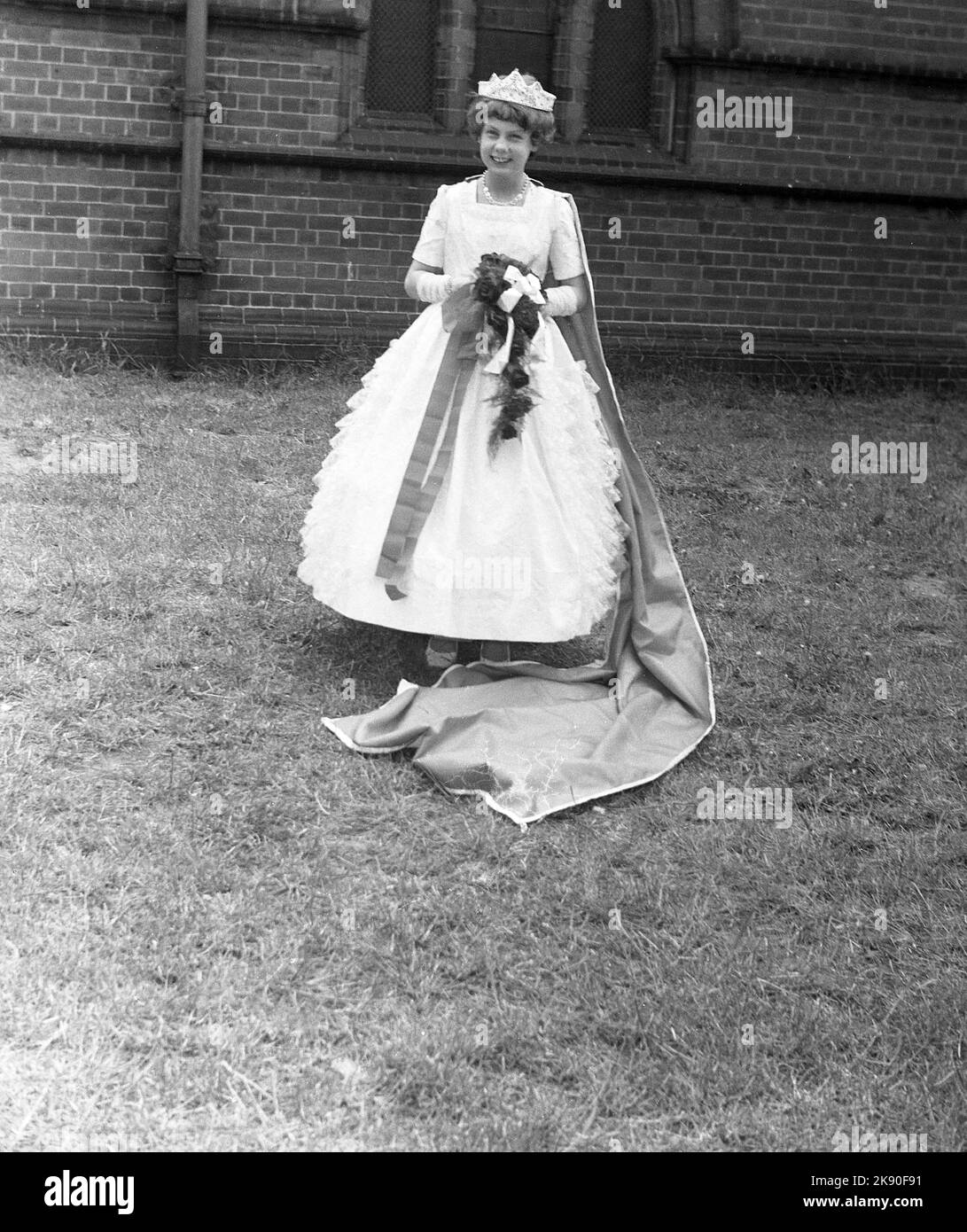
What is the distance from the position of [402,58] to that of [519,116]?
538 cm

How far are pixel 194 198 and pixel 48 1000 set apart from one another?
6.90m


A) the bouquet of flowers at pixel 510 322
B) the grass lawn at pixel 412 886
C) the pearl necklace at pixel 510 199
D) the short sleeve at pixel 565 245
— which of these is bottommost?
the grass lawn at pixel 412 886

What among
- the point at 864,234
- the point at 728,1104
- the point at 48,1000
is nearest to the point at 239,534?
the point at 48,1000

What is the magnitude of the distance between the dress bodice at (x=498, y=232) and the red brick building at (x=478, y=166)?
14.7 feet

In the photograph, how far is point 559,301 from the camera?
5.26 m

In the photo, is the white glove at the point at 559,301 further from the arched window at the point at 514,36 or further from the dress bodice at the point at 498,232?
the arched window at the point at 514,36

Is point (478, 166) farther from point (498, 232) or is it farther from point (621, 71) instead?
point (498, 232)

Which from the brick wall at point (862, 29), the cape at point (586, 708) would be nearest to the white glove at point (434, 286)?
the cape at point (586, 708)

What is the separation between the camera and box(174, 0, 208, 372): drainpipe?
29.8 ft

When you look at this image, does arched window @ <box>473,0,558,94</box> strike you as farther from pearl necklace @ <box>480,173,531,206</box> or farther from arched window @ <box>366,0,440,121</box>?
pearl necklace @ <box>480,173,531,206</box>

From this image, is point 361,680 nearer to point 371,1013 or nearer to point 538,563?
point 538,563

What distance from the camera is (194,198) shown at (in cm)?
930

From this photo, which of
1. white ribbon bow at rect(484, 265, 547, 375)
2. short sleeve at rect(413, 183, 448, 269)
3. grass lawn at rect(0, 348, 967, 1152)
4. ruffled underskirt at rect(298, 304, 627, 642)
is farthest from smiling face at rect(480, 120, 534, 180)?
grass lawn at rect(0, 348, 967, 1152)

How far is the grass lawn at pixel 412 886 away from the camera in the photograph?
10.6 feet
